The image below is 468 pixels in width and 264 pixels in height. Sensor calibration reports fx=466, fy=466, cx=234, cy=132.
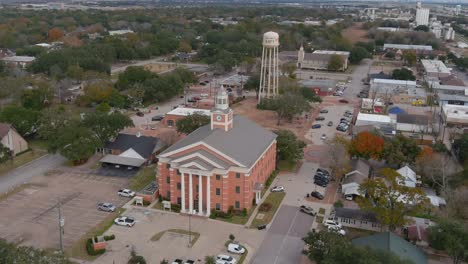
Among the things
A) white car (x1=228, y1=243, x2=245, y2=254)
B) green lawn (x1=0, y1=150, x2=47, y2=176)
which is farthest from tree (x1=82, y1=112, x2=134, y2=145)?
white car (x1=228, y1=243, x2=245, y2=254)

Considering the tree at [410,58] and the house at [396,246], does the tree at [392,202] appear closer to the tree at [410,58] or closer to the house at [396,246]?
the house at [396,246]

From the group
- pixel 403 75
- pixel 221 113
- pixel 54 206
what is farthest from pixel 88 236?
pixel 403 75

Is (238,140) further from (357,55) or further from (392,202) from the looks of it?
(357,55)

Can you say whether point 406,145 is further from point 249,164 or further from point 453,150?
point 249,164

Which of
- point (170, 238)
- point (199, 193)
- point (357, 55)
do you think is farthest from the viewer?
point (357, 55)

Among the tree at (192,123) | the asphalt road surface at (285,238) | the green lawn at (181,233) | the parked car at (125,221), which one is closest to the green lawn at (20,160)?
the tree at (192,123)

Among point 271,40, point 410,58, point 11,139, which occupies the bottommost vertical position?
point 11,139

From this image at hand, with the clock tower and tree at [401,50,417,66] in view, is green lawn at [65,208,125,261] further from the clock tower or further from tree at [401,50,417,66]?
tree at [401,50,417,66]
